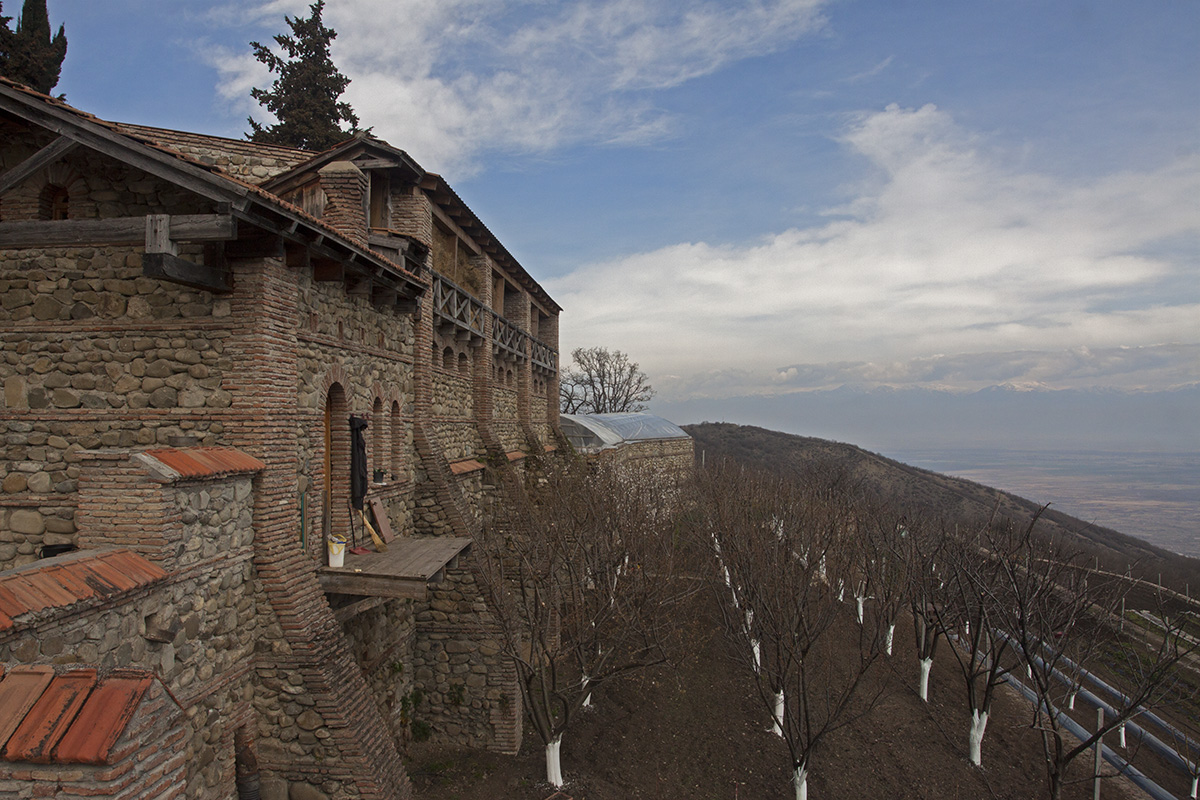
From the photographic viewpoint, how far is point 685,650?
55.1ft

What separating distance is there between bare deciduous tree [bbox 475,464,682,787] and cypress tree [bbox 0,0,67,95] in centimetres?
1548

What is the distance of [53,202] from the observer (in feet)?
24.0

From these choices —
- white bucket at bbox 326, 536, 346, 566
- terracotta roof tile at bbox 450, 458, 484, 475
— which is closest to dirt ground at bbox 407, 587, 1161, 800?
white bucket at bbox 326, 536, 346, 566

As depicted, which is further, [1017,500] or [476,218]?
[1017,500]

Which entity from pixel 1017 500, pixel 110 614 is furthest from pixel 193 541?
pixel 1017 500

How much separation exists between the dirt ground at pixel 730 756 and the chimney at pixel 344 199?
30.0ft

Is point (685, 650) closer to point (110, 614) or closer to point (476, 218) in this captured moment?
point (476, 218)

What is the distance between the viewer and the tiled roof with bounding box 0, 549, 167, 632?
466cm

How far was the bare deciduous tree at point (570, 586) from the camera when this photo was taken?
35.9ft

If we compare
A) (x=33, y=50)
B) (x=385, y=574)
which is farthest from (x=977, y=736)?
(x=33, y=50)

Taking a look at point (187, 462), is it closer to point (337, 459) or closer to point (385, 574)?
point (385, 574)

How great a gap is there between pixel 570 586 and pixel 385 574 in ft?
18.2

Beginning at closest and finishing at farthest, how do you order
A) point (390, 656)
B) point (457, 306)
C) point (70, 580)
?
point (70, 580)
point (390, 656)
point (457, 306)

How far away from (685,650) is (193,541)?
13.2 m
